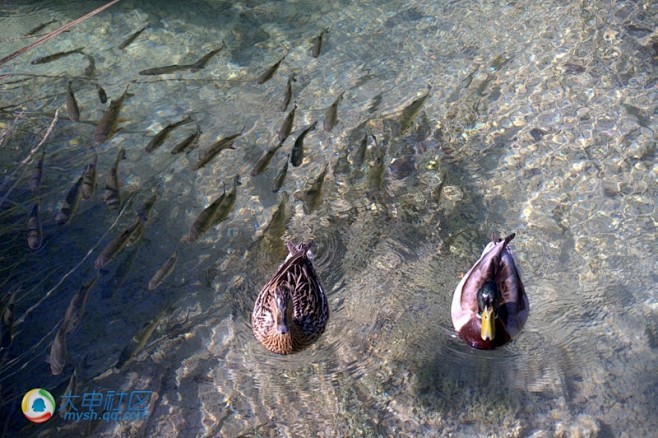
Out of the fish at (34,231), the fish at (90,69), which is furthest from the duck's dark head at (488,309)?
the fish at (90,69)

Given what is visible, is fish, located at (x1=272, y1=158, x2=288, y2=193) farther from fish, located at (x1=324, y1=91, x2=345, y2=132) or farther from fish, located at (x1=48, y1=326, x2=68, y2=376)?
fish, located at (x1=48, y1=326, x2=68, y2=376)

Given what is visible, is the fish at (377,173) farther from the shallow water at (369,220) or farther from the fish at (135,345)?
the fish at (135,345)

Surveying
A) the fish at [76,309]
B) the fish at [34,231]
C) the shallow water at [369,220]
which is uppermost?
the fish at [34,231]

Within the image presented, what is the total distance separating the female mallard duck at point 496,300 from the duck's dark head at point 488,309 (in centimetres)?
3

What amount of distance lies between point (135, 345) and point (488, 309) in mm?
2736

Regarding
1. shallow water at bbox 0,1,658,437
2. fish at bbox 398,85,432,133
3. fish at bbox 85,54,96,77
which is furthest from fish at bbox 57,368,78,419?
fish at bbox 85,54,96,77

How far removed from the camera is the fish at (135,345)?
4043 mm

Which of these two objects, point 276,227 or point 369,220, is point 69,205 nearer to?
point 276,227

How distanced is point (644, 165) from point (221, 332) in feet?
14.4

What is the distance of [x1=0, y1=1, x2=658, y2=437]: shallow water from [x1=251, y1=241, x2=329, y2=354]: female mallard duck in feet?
1.53

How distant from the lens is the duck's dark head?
3262 millimetres

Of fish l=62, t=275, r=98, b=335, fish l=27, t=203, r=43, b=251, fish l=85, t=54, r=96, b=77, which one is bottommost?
fish l=62, t=275, r=98, b=335

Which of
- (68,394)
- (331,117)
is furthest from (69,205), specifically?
(331,117)

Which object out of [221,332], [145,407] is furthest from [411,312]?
[145,407]
